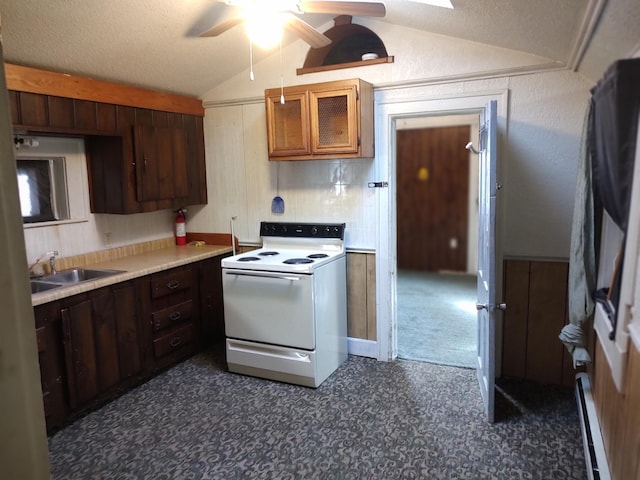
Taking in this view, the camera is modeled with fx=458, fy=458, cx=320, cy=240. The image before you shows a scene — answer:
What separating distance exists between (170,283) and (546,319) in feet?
8.59

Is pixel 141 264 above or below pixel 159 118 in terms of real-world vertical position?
below

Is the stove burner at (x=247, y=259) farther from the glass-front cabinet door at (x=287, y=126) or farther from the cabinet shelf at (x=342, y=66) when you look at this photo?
the cabinet shelf at (x=342, y=66)

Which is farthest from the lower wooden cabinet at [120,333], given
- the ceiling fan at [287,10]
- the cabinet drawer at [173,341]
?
the ceiling fan at [287,10]

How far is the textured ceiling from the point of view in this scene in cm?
207

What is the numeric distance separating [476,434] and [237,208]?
2533 millimetres

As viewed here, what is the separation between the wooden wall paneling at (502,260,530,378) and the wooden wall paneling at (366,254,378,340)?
929mm

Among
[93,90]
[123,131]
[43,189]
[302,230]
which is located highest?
[93,90]

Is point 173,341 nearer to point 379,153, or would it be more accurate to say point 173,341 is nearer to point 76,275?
point 76,275

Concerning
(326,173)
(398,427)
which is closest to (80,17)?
(326,173)

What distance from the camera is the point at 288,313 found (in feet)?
10.2

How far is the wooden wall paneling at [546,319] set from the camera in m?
2.98

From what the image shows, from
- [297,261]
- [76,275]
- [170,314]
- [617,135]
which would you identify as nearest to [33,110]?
[76,275]

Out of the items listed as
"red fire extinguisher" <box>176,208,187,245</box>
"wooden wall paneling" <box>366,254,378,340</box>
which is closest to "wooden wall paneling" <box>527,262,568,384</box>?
"wooden wall paneling" <box>366,254,378,340</box>

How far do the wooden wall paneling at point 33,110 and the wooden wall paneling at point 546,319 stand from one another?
3211 millimetres
